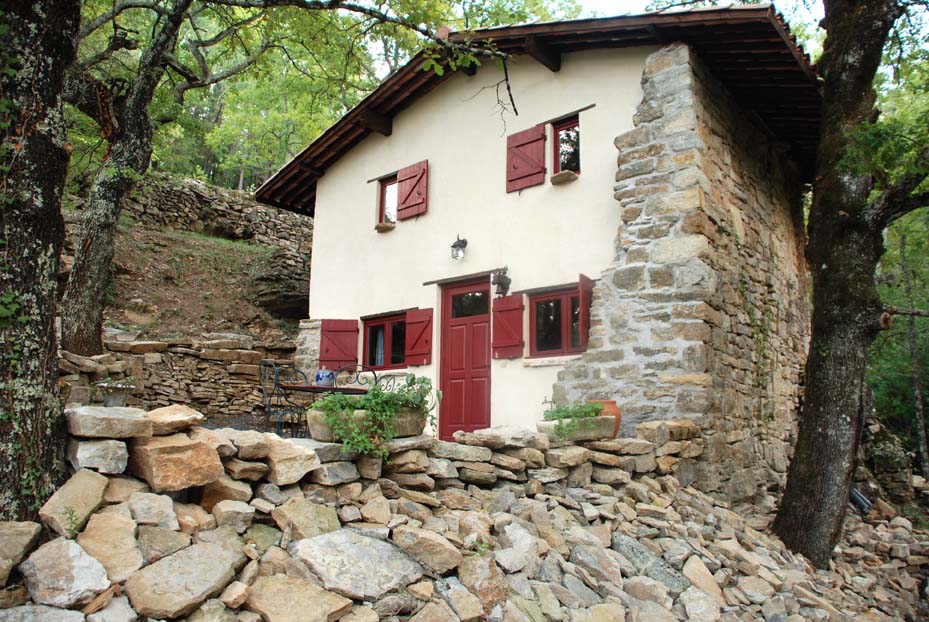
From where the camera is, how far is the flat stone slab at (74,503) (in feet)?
8.25

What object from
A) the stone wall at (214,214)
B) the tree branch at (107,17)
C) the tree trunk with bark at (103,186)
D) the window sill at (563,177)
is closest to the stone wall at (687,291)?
the window sill at (563,177)

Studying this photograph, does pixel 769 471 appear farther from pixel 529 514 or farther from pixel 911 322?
pixel 911 322

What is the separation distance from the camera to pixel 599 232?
6871 mm

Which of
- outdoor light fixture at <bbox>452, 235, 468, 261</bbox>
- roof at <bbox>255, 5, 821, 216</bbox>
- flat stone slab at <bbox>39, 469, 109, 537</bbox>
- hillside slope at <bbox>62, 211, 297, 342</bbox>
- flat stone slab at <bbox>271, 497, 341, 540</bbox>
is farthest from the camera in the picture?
hillside slope at <bbox>62, 211, 297, 342</bbox>

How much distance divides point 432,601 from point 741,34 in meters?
6.14

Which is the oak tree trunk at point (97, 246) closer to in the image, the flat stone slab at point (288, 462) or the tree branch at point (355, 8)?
the tree branch at point (355, 8)

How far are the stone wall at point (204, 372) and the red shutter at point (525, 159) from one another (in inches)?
198

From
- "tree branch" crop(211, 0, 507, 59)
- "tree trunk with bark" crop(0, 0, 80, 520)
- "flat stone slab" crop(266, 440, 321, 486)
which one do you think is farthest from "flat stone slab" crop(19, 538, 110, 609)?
"tree branch" crop(211, 0, 507, 59)

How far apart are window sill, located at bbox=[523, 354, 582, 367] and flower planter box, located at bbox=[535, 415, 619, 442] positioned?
1.50 meters

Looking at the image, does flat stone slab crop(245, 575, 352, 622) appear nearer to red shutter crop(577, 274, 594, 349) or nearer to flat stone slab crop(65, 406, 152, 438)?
flat stone slab crop(65, 406, 152, 438)

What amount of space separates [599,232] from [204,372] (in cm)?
658

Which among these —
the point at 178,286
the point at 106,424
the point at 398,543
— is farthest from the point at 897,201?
the point at 178,286

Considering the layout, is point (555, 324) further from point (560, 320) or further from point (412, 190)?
point (412, 190)

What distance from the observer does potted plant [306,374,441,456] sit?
367 cm
